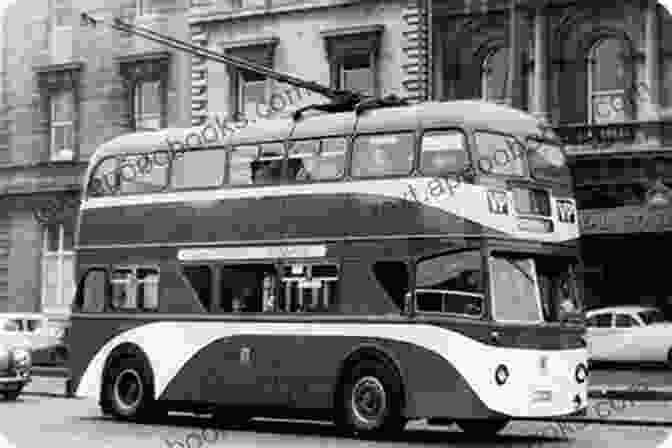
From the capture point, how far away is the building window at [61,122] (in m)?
44.6

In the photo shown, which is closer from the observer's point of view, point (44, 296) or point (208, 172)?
point (208, 172)

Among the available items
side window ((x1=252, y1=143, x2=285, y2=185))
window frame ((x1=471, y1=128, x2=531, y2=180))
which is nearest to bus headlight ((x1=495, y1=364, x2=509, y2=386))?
window frame ((x1=471, y1=128, x2=531, y2=180))

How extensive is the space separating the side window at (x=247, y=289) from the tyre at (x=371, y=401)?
190 cm

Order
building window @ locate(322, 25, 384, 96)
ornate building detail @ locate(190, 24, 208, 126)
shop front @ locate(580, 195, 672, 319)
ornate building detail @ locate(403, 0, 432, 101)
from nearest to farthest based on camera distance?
shop front @ locate(580, 195, 672, 319) < ornate building detail @ locate(403, 0, 432, 101) < building window @ locate(322, 25, 384, 96) < ornate building detail @ locate(190, 24, 208, 126)

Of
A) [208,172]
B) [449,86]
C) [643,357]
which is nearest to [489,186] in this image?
[208,172]

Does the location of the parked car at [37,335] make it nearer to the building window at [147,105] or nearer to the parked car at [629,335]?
the building window at [147,105]

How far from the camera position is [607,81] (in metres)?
35.3

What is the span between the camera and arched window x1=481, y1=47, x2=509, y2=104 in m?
36.7

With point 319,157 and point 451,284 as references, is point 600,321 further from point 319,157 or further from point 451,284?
point 451,284

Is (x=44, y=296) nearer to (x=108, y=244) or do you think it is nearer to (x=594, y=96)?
(x=594, y=96)

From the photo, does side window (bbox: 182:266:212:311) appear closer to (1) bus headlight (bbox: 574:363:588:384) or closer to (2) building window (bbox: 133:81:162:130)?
(1) bus headlight (bbox: 574:363:588:384)

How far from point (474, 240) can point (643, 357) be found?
55.5 feet

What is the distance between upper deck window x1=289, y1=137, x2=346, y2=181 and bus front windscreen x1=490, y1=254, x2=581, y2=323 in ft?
9.39

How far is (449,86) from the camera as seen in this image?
37.3m
